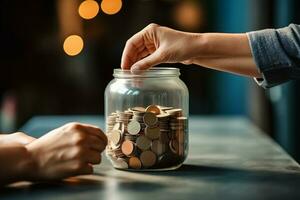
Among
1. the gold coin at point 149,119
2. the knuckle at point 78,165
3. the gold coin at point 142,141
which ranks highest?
the gold coin at point 149,119

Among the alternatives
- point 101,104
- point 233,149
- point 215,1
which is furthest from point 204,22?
point 233,149

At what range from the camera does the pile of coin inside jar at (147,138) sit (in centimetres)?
130

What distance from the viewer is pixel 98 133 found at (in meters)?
1.23

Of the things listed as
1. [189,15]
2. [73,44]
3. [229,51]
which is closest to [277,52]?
[229,51]

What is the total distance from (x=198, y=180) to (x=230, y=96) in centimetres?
333

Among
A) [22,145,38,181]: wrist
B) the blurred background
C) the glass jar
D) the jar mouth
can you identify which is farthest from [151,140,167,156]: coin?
the blurred background

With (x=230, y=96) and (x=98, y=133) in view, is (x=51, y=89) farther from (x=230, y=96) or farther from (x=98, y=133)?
(x=98, y=133)

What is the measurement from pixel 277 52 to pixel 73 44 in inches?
139

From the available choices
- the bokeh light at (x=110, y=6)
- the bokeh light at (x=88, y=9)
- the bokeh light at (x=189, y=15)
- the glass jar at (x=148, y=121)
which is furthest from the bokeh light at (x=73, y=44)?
the glass jar at (x=148, y=121)

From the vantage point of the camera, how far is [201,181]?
120 cm

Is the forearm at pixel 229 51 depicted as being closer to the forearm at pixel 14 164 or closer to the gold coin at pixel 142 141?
the gold coin at pixel 142 141

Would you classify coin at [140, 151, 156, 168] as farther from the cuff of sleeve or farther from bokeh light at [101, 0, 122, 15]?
bokeh light at [101, 0, 122, 15]

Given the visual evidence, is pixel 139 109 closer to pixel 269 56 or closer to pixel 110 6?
pixel 269 56

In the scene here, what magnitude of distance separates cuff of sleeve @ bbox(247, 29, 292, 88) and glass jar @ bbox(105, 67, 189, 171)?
0.60 ft
